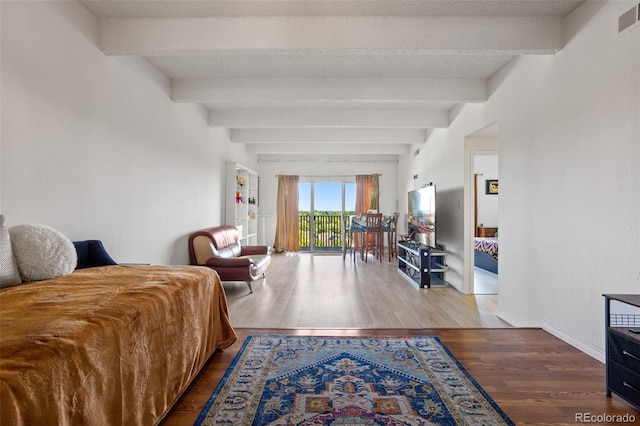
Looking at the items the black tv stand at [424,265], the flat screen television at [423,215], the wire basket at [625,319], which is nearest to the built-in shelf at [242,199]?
the black tv stand at [424,265]

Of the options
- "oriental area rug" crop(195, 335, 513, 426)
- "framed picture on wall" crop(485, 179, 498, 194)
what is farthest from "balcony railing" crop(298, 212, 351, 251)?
"oriental area rug" crop(195, 335, 513, 426)

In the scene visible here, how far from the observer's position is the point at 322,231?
864 cm

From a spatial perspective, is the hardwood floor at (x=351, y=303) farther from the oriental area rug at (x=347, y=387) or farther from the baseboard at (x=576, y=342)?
the oriental area rug at (x=347, y=387)

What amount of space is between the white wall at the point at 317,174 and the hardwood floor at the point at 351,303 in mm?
3172

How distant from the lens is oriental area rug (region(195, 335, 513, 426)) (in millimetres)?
1604

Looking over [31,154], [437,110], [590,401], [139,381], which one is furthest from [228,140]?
[590,401]

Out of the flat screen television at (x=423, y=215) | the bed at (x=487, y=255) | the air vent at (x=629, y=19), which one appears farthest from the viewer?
the bed at (x=487, y=255)

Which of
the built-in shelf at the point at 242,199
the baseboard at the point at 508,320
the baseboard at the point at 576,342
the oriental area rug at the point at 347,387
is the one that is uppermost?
the built-in shelf at the point at 242,199

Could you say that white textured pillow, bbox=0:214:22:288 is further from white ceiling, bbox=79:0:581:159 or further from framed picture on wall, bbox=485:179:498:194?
framed picture on wall, bbox=485:179:498:194

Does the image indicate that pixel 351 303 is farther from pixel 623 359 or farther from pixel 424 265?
pixel 623 359

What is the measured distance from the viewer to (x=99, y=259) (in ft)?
7.94

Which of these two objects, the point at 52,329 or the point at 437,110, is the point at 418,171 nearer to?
the point at 437,110

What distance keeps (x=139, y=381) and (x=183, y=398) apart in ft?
1.65

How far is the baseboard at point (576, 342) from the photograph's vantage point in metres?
2.20
